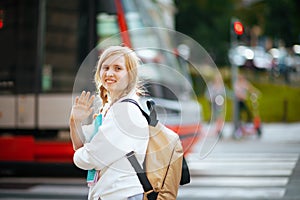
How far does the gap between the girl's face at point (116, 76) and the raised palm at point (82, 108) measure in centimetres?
11

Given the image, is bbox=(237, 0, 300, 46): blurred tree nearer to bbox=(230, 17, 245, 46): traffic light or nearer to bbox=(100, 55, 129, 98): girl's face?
bbox=(230, 17, 245, 46): traffic light

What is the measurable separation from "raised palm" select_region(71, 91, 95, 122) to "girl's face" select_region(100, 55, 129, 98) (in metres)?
0.11

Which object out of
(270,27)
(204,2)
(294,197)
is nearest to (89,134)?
(294,197)

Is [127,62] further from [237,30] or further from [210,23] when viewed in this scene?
[210,23]

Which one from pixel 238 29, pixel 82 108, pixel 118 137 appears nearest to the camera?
pixel 118 137

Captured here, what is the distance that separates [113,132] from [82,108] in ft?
0.73

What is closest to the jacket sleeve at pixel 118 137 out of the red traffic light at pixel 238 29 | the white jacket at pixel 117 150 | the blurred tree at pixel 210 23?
the white jacket at pixel 117 150

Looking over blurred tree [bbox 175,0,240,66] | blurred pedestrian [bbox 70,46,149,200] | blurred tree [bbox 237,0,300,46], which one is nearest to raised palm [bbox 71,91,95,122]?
blurred pedestrian [bbox 70,46,149,200]

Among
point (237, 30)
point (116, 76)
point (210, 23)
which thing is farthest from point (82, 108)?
point (210, 23)

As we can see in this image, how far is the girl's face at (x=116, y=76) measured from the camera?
3383 millimetres

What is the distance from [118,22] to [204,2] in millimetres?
26005

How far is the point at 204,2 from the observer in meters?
35.9

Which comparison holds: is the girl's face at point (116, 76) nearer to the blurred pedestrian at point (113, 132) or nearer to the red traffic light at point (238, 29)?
the blurred pedestrian at point (113, 132)

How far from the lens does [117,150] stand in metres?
3.25
